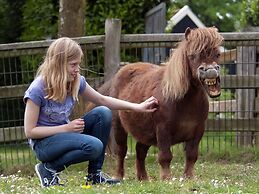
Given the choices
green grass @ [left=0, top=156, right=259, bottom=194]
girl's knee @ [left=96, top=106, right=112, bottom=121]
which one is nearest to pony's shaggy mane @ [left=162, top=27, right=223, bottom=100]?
girl's knee @ [left=96, top=106, right=112, bottom=121]

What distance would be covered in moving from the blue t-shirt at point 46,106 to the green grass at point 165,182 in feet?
1.91

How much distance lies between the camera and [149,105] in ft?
20.0

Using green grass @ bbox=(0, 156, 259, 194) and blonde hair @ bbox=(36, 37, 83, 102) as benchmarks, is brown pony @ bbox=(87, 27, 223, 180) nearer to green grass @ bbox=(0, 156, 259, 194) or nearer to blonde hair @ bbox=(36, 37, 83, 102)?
green grass @ bbox=(0, 156, 259, 194)

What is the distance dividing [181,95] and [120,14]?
660 centimetres

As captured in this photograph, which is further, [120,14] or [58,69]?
[120,14]

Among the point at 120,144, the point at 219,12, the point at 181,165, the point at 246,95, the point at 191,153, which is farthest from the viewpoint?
the point at 219,12

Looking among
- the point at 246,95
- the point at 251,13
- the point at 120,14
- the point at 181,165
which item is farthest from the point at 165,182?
the point at 120,14

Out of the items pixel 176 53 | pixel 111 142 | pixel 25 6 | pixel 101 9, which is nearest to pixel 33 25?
pixel 25 6

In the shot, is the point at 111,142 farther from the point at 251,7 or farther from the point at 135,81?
the point at 251,7

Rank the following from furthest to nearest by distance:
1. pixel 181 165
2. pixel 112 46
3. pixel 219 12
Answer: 1. pixel 219 12
2. pixel 112 46
3. pixel 181 165

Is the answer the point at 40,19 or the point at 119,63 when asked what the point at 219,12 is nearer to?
the point at 40,19

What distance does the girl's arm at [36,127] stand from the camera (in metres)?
5.52

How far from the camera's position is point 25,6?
14.0 m

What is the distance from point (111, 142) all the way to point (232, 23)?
98.7 ft
